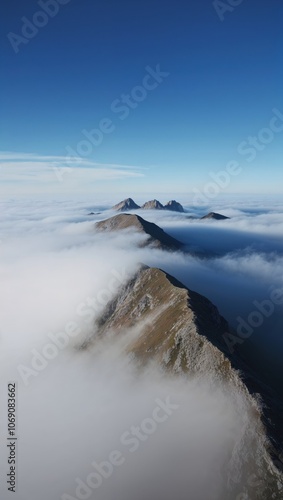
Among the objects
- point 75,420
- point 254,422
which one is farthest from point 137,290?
point 254,422

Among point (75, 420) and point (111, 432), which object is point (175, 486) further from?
point (75, 420)

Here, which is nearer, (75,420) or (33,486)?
(33,486)

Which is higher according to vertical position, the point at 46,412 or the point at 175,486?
the point at 175,486

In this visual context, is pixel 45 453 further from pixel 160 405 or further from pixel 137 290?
pixel 137 290

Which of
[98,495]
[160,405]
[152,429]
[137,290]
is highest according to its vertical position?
[137,290]

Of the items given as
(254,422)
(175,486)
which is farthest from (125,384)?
(254,422)

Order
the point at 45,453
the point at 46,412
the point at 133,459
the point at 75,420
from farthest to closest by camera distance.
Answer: the point at 46,412
the point at 75,420
the point at 45,453
the point at 133,459

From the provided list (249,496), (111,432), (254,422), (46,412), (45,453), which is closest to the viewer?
(249,496)
